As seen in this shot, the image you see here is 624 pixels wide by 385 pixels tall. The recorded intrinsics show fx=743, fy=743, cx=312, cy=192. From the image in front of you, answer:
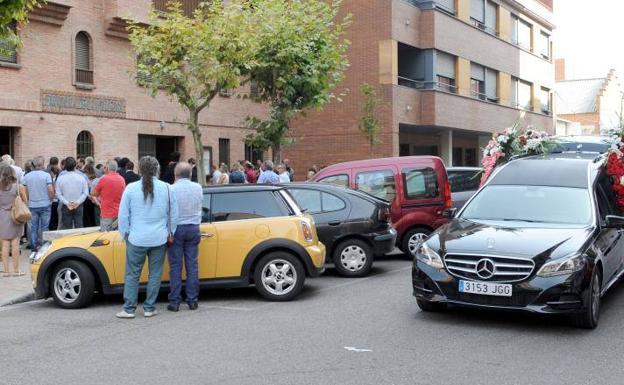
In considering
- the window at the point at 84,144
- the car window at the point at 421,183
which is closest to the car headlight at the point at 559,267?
the car window at the point at 421,183

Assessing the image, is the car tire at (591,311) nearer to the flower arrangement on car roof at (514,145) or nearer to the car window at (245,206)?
the car window at (245,206)

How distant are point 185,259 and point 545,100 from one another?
3819cm

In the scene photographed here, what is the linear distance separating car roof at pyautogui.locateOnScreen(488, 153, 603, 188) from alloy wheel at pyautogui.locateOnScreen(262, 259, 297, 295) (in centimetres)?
276

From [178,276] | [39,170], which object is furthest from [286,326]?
[39,170]

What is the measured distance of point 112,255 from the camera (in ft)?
30.1

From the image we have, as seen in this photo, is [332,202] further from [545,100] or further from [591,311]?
[545,100]

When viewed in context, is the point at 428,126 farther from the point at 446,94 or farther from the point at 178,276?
the point at 178,276

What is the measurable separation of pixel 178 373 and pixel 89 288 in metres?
3.56

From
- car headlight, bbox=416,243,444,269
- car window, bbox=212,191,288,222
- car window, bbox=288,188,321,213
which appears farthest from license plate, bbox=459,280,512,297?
car window, bbox=288,188,321,213

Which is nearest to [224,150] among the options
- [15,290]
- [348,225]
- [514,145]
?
[348,225]

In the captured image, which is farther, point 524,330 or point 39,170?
point 39,170

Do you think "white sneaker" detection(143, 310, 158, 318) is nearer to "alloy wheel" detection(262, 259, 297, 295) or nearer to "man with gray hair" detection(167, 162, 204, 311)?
"man with gray hair" detection(167, 162, 204, 311)

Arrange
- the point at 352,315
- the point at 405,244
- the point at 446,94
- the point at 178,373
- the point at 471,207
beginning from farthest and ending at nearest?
the point at 446,94
the point at 405,244
the point at 471,207
the point at 352,315
the point at 178,373

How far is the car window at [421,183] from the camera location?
13.3 meters
